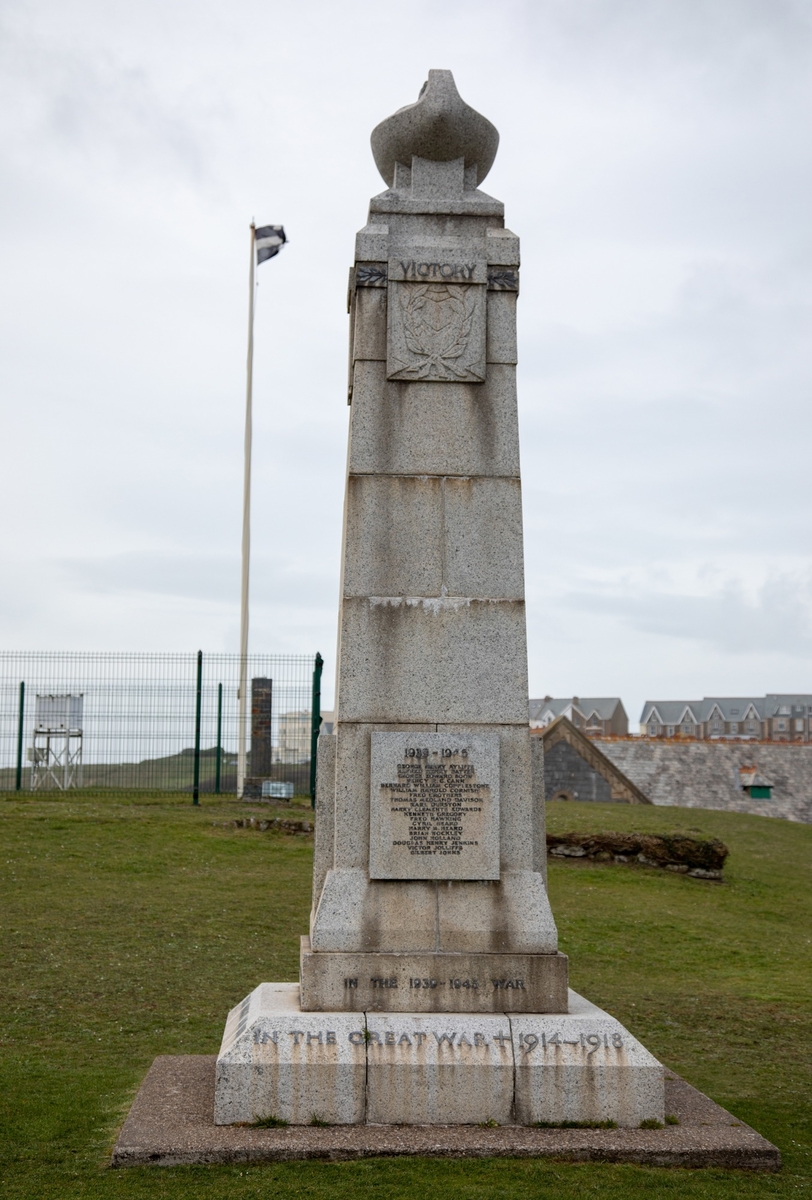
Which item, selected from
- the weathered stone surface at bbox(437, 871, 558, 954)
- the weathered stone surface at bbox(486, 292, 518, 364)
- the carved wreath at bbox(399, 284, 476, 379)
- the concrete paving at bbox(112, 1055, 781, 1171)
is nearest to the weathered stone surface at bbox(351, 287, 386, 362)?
the carved wreath at bbox(399, 284, 476, 379)

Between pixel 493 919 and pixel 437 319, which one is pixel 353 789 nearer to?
pixel 493 919

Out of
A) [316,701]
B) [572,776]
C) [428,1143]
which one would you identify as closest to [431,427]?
[428,1143]

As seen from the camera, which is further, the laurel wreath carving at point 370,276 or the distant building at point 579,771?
the distant building at point 579,771

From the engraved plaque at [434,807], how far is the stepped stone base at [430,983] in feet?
1.49

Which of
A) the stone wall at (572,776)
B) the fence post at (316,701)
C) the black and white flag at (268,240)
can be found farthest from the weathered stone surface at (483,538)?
the stone wall at (572,776)

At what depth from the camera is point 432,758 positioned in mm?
6355

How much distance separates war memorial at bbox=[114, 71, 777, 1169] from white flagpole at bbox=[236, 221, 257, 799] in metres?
13.7

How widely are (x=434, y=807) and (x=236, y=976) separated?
4947 mm

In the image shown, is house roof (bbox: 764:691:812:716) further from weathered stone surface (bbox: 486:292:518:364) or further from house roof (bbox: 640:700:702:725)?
weathered stone surface (bbox: 486:292:518:364)

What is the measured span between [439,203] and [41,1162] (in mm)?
5802

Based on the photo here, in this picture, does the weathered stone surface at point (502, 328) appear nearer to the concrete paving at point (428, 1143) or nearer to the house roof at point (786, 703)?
the concrete paving at point (428, 1143)

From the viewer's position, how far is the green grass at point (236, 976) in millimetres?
5074

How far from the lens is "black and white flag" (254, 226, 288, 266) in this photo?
24656 mm

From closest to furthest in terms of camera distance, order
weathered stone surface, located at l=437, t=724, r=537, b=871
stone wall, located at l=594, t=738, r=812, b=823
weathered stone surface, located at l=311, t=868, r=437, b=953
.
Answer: weathered stone surface, located at l=311, t=868, r=437, b=953, weathered stone surface, located at l=437, t=724, r=537, b=871, stone wall, located at l=594, t=738, r=812, b=823
